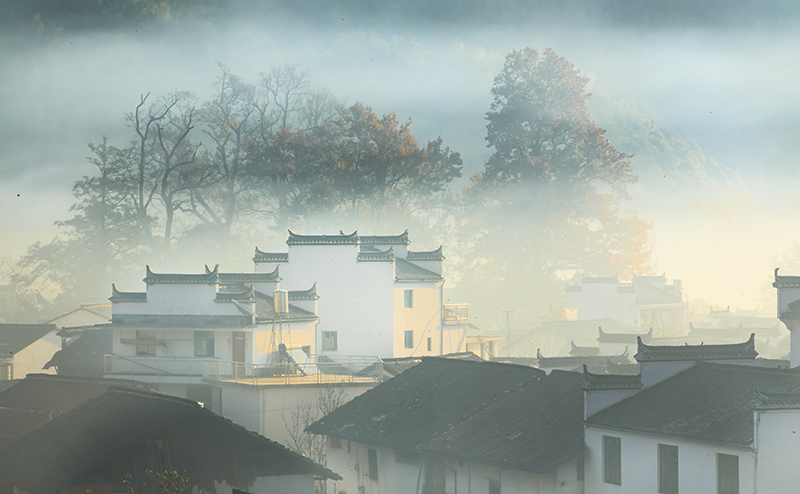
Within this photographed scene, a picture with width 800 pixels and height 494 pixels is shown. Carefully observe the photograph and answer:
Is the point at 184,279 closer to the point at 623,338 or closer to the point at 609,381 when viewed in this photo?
the point at 609,381

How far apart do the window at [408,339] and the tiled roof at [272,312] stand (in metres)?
6.10

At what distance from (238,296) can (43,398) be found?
27.8 feet

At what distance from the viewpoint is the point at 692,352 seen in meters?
22.2

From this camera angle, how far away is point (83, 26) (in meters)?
68.3

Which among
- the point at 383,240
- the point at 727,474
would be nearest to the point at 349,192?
the point at 383,240

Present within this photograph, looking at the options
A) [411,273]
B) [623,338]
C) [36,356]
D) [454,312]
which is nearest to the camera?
[411,273]

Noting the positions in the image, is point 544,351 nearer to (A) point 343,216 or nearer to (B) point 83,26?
(A) point 343,216

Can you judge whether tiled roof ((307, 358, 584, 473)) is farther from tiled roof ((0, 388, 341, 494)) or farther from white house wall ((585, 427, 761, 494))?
tiled roof ((0, 388, 341, 494))

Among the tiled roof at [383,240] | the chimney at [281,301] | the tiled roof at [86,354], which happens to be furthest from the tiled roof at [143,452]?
the tiled roof at [383,240]

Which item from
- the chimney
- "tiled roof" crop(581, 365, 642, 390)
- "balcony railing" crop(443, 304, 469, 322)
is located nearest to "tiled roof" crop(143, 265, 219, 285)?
the chimney

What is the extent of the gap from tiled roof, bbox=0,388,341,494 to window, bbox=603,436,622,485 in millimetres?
7074

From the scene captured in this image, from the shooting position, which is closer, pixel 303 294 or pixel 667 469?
pixel 667 469

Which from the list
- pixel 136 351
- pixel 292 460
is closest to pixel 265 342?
pixel 136 351

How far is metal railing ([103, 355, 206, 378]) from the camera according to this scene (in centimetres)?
3525
